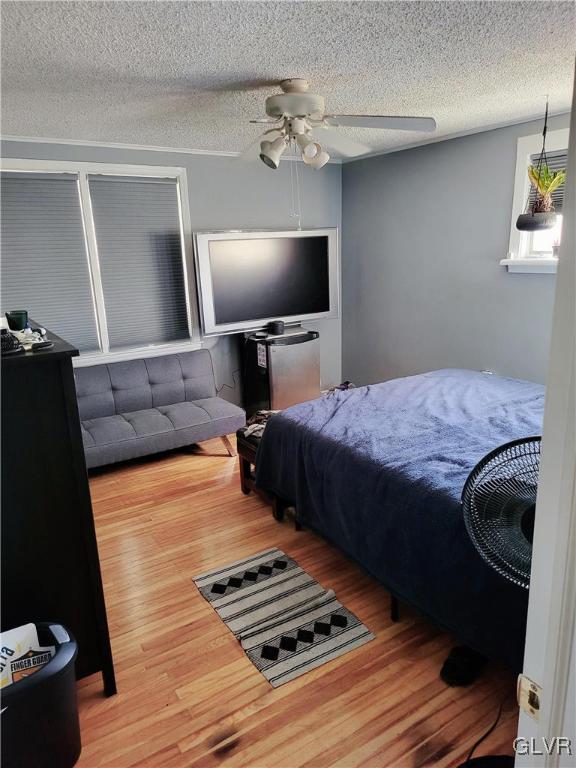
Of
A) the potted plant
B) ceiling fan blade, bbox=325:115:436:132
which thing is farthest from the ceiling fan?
the potted plant

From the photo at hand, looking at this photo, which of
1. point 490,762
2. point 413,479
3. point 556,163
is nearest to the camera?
point 490,762

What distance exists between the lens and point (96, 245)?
395cm

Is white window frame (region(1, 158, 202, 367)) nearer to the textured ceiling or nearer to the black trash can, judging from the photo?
the textured ceiling

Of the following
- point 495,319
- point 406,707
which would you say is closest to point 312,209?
point 495,319

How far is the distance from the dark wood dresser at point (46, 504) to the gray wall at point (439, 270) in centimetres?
309

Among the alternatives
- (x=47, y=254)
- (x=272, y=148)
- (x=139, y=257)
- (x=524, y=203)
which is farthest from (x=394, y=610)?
(x=47, y=254)

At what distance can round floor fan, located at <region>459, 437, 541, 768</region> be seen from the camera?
1.32 meters

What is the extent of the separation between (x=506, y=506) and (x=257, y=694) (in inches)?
46.1

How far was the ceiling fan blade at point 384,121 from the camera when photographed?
7.80 ft

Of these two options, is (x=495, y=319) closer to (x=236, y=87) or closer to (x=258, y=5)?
(x=236, y=87)

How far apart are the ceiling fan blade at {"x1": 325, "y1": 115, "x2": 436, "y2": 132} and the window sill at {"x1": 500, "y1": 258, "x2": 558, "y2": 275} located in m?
1.39

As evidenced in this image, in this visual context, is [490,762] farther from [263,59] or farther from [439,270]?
[439,270]

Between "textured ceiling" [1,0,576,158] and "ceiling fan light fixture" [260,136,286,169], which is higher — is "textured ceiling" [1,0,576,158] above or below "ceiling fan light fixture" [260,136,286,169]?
above

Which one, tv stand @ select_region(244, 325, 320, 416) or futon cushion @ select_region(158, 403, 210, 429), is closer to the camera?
futon cushion @ select_region(158, 403, 210, 429)
